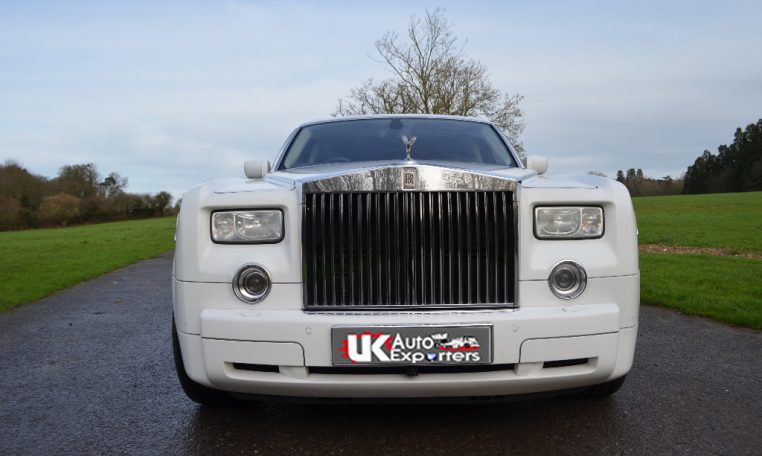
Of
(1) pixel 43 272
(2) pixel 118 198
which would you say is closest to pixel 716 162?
(2) pixel 118 198

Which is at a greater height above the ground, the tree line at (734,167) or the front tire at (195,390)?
the tree line at (734,167)

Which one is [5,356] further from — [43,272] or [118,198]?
[118,198]

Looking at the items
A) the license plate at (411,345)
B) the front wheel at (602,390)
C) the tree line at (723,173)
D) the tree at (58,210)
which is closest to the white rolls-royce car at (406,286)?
A: the license plate at (411,345)

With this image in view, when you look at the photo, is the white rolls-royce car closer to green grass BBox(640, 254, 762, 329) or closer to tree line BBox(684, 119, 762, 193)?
green grass BBox(640, 254, 762, 329)

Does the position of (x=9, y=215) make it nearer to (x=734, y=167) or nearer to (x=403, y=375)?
(x=403, y=375)

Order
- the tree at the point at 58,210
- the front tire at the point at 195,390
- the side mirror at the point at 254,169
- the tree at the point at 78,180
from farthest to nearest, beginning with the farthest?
the tree at the point at 78,180, the tree at the point at 58,210, the side mirror at the point at 254,169, the front tire at the point at 195,390

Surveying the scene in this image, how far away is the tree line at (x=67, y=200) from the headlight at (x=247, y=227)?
194 ft

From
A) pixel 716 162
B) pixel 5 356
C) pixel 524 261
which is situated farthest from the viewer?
pixel 716 162

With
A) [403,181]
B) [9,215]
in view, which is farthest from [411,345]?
[9,215]

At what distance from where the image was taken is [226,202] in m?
2.80

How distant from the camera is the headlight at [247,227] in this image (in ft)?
9.14

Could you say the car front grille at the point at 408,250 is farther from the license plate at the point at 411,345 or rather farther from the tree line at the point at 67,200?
the tree line at the point at 67,200

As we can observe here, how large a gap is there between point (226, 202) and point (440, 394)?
1.29 m

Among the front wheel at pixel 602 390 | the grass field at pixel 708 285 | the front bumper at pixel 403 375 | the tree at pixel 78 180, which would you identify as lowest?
the grass field at pixel 708 285
